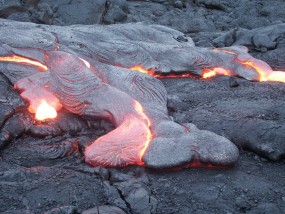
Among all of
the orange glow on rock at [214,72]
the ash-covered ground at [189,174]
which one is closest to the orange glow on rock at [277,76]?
the ash-covered ground at [189,174]

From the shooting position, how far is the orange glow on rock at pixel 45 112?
3900 millimetres

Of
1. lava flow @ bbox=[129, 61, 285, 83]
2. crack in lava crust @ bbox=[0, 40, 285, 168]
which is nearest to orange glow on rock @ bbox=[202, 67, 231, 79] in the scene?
lava flow @ bbox=[129, 61, 285, 83]

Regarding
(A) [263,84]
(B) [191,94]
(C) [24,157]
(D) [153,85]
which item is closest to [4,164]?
(C) [24,157]

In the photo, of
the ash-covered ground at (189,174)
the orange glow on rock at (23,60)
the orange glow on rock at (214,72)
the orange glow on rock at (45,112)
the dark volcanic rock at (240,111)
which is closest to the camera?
the ash-covered ground at (189,174)

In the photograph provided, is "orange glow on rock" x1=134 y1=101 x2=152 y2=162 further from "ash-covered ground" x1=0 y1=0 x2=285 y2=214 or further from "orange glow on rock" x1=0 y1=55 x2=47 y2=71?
"orange glow on rock" x1=0 y1=55 x2=47 y2=71

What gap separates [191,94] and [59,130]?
5.56 ft

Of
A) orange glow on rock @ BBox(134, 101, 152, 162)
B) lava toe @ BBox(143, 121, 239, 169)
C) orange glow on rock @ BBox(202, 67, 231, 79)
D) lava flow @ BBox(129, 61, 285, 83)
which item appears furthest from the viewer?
orange glow on rock @ BBox(202, 67, 231, 79)

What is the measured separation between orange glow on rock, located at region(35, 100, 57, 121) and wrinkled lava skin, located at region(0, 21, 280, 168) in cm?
12

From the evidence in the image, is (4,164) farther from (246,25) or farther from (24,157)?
(246,25)

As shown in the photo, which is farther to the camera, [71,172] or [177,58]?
[177,58]

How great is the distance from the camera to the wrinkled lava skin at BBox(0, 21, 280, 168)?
3375mm

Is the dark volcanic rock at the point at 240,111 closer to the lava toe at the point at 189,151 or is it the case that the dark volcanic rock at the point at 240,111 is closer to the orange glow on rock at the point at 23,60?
the lava toe at the point at 189,151

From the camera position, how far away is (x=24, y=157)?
3480mm

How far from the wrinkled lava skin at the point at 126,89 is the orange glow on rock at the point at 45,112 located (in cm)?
12
